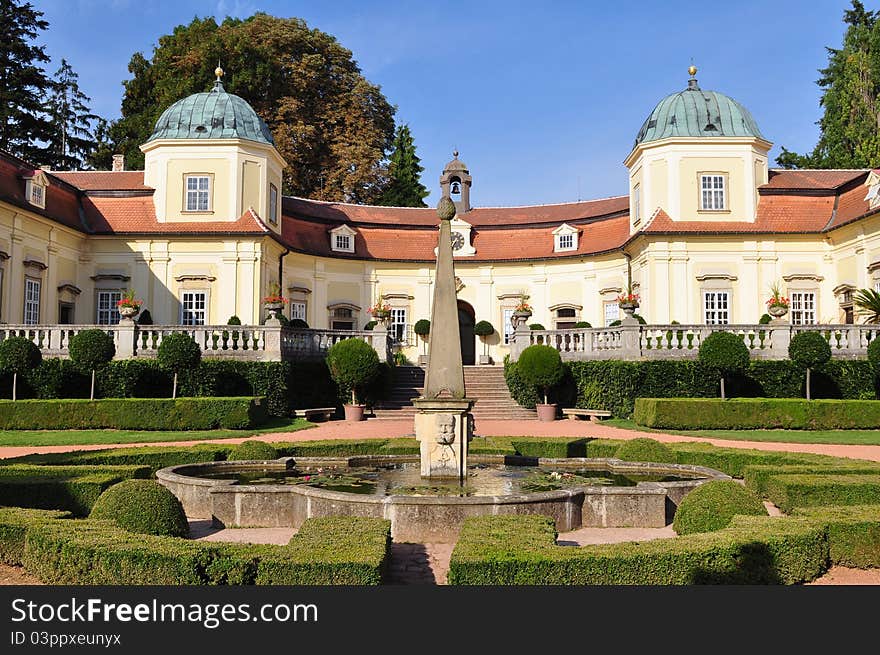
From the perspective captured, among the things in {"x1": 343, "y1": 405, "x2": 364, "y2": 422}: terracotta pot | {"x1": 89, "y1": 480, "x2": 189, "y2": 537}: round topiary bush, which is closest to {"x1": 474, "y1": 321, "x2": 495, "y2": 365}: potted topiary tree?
{"x1": 343, "y1": 405, "x2": 364, "y2": 422}: terracotta pot

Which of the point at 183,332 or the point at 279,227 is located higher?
the point at 279,227

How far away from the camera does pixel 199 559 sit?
5.73 metres

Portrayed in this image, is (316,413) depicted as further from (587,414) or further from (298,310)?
(298,310)

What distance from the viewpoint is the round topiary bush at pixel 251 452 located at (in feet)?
41.4

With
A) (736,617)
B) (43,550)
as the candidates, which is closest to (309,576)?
(43,550)

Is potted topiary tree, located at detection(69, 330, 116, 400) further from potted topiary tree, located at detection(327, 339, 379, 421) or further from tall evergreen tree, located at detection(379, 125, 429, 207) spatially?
tall evergreen tree, located at detection(379, 125, 429, 207)

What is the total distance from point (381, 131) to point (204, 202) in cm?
1676

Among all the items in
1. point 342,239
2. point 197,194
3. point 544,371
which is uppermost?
point 197,194

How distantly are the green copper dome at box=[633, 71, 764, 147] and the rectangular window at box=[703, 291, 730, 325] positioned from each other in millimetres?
6757

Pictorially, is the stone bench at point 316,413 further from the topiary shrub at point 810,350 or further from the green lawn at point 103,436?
the topiary shrub at point 810,350

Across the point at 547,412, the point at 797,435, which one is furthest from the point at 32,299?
the point at 797,435

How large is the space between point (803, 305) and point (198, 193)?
86.1ft

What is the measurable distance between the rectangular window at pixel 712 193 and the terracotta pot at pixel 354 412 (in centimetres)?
1754

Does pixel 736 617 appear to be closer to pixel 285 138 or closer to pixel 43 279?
pixel 43 279
